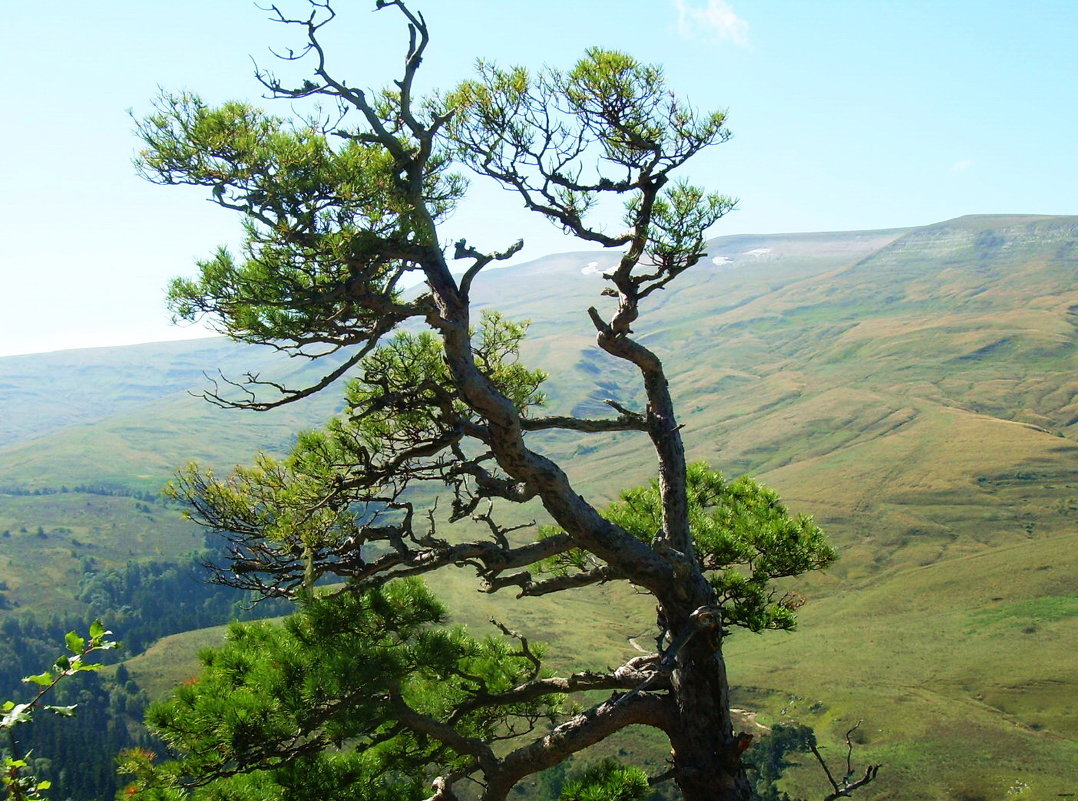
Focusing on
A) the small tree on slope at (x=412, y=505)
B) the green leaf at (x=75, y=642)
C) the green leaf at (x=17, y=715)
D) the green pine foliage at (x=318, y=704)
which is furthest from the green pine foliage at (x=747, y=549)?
the green leaf at (x=17, y=715)

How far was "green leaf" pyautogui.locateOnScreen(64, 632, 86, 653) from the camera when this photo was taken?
389 centimetres

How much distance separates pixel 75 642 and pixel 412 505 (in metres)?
3.64

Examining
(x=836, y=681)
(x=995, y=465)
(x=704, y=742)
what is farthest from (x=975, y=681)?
(x=704, y=742)

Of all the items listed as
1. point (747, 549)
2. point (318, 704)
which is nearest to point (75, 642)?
point (318, 704)

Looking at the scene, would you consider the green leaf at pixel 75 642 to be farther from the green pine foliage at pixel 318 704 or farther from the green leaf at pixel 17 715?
the green pine foliage at pixel 318 704

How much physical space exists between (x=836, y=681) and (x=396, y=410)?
123921 mm

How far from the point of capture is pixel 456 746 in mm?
8617

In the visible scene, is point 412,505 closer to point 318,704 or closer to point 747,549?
point 318,704

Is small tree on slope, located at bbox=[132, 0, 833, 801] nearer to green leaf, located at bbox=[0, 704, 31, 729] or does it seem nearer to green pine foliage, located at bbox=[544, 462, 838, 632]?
green pine foliage, located at bbox=[544, 462, 838, 632]

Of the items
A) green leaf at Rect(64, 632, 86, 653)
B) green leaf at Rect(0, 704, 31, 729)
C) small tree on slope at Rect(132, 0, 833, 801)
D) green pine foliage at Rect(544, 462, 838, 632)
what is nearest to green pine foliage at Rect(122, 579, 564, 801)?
small tree on slope at Rect(132, 0, 833, 801)

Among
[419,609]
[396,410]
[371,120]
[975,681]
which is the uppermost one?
[371,120]

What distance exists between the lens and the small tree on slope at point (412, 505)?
23.8 ft

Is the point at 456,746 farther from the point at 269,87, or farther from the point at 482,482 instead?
the point at 269,87

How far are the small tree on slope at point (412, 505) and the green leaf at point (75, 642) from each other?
116 inches
